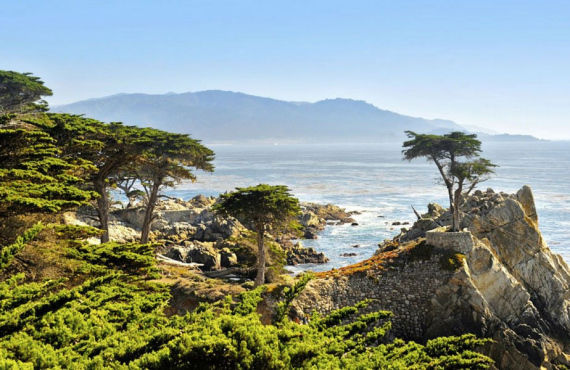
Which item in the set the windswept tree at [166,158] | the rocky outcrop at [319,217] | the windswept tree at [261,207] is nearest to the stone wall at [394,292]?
the windswept tree at [261,207]

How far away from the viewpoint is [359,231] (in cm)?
4812

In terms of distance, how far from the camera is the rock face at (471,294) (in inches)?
711

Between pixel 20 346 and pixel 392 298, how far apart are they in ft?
53.7

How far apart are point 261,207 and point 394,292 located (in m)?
7.67

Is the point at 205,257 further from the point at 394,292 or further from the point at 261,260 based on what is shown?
the point at 394,292

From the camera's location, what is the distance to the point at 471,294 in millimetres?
18859

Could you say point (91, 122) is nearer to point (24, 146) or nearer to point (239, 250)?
point (24, 146)

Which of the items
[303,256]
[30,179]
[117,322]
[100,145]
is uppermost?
[100,145]

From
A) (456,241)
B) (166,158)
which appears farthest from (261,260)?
(456,241)

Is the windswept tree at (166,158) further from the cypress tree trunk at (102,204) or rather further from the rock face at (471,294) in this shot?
the rock face at (471,294)

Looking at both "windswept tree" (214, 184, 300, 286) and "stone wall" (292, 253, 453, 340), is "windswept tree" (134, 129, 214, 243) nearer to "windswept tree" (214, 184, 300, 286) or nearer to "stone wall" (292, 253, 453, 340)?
"windswept tree" (214, 184, 300, 286)

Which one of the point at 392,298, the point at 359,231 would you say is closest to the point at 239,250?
the point at 392,298

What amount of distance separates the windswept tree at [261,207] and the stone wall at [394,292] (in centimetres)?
334

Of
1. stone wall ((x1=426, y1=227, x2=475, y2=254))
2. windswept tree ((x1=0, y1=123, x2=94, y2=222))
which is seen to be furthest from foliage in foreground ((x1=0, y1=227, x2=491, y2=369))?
stone wall ((x1=426, y1=227, x2=475, y2=254))
